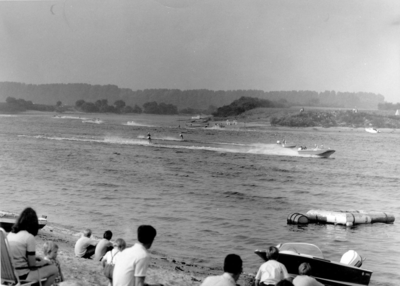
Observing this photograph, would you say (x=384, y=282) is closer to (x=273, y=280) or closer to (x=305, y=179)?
(x=273, y=280)

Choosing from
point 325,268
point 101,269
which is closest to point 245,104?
point 325,268

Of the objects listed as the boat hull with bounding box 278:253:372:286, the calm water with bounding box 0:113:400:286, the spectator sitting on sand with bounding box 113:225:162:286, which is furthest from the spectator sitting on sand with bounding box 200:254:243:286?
the calm water with bounding box 0:113:400:286

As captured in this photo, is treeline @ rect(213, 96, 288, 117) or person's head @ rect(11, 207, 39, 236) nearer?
Answer: person's head @ rect(11, 207, 39, 236)

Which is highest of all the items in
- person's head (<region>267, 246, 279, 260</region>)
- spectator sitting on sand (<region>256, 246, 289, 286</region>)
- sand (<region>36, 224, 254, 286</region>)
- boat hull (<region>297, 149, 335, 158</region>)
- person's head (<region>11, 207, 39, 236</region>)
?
person's head (<region>11, 207, 39, 236</region>)

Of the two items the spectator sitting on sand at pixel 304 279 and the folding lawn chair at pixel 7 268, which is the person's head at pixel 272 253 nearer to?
the spectator sitting on sand at pixel 304 279

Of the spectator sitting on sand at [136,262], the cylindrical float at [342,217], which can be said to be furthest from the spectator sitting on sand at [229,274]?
the cylindrical float at [342,217]

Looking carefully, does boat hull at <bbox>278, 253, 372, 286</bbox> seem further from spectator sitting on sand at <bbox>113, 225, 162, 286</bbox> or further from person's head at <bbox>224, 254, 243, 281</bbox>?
spectator sitting on sand at <bbox>113, 225, 162, 286</bbox>

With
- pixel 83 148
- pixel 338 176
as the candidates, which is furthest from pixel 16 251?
pixel 83 148

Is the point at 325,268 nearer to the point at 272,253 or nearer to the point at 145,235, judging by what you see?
the point at 272,253
